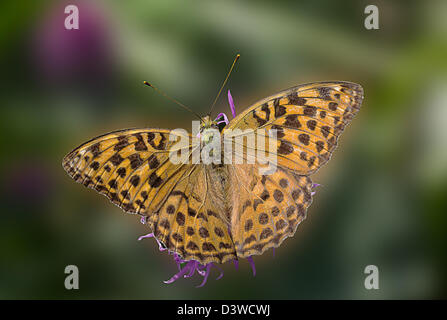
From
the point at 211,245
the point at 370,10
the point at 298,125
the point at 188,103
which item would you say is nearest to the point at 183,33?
the point at 188,103

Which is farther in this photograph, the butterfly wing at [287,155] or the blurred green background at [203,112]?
the blurred green background at [203,112]

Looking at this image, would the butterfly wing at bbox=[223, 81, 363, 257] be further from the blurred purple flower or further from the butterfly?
the blurred purple flower

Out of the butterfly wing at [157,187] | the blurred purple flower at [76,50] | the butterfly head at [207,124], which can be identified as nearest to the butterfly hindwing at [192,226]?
the butterfly wing at [157,187]

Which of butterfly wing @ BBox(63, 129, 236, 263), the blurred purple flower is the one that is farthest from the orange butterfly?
the blurred purple flower

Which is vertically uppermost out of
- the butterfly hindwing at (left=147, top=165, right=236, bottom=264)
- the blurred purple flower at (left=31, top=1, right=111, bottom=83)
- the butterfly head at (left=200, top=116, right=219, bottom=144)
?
the blurred purple flower at (left=31, top=1, right=111, bottom=83)

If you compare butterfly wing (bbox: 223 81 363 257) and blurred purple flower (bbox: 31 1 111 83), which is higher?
blurred purple flower (bbox: 31 1 111 83)

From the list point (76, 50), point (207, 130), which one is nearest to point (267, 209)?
point (207, 130)

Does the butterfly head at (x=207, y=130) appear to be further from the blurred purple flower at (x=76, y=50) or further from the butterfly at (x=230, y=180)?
the blurred purple flower at (x=76, y=50)

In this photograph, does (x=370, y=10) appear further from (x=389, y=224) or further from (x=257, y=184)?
(x=257, y=184)
